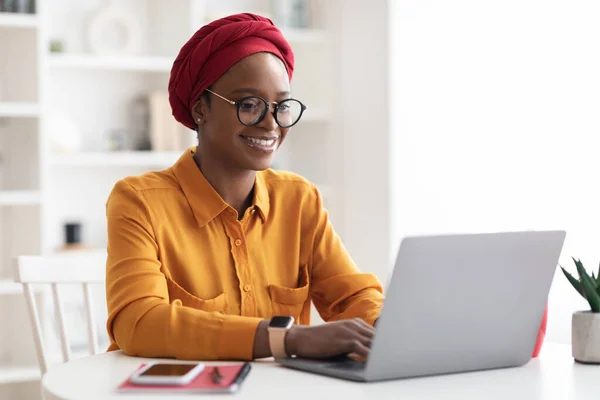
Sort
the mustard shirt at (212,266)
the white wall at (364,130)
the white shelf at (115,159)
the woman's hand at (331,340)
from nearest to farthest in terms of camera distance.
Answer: the woman's hand at (331,340) → the mustard shirt at (212,266) → the white shelf at (115,159) → the white wall at (364,130)

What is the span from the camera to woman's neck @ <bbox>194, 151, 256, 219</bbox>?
6.43ft

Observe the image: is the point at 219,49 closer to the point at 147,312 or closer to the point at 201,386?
the point at 147,312

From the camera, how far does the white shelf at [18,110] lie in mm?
3453

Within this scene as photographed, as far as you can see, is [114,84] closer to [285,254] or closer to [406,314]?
[285,254]

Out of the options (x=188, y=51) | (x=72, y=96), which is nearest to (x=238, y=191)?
(x=188, y=51)

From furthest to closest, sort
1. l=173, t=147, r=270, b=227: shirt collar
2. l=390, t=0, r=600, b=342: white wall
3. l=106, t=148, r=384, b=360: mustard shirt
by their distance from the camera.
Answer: l=390, t=0, r=600, b=342: white wall, l=173, t=147, r=270, b=227: shirt collar, l=106, t=148, r=384, b=360: mustard shirt

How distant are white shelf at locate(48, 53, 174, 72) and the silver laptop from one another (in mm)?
2447

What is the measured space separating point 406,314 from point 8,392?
109 inches

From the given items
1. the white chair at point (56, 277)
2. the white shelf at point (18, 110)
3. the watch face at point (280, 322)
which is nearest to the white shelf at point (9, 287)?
the white shelf at point (18, 110)

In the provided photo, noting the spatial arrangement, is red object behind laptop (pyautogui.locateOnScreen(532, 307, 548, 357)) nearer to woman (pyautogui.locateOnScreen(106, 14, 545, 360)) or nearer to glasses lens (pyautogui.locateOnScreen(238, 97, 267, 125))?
woman (pyautogui.locateOnScreen(106, 14, 545, 360))

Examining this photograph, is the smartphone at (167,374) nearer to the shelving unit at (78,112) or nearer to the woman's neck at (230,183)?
the woman's neck at (230,183)

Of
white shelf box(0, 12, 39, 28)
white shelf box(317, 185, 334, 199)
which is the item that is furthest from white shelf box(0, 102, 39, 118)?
white shelf box(317, 185, 334, 199)

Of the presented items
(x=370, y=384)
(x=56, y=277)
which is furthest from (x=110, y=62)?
(x=370, y=384)

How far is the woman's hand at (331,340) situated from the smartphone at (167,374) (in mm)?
184
